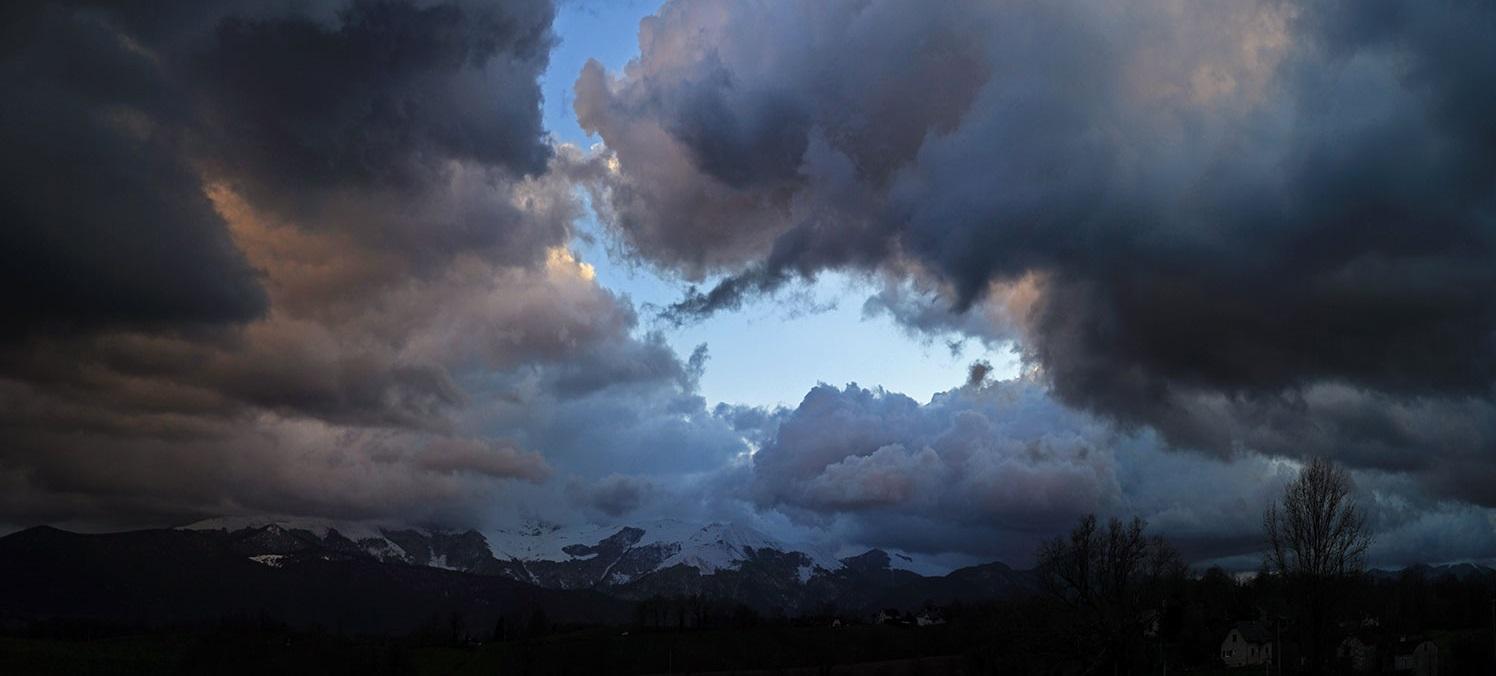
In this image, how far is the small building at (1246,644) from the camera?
145 metres

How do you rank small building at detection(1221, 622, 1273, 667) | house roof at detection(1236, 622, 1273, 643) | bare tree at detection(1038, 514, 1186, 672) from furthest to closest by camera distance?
house roof at detection(1236, 622, 1273, 643) → small building at detection(1221, 622, 1273, 667) → bare tree at detection(1038, 514, 1186, 672)

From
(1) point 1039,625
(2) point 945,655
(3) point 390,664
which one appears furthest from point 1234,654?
(3) point 390,664

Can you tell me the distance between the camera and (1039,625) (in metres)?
105

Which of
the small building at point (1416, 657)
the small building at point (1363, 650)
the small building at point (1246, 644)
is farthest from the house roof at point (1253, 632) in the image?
the small building at point (1416, 657)

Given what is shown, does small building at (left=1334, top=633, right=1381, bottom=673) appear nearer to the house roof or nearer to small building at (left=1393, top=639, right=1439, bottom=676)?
small building at (left=1393, top=639, right=1439, bottom=676)

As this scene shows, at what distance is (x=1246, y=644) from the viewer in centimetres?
14925

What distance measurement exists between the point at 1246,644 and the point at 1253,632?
6.43 ft

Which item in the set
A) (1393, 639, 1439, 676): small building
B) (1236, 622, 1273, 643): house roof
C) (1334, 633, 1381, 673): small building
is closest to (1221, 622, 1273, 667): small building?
(1236, 622, 1273, 643): house roof

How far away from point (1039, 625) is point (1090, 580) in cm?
654

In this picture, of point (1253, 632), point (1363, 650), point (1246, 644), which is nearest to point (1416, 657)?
point (1363, 650)

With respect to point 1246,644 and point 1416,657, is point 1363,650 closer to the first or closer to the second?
point 1416,657

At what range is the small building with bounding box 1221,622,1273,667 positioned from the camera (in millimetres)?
144750

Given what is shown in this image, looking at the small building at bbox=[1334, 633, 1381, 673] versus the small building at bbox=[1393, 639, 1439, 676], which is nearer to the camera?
the small building at bbox=[1393, 639, 1439, 676]

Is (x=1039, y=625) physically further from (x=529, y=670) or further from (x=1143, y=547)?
(x=529, y=670)
